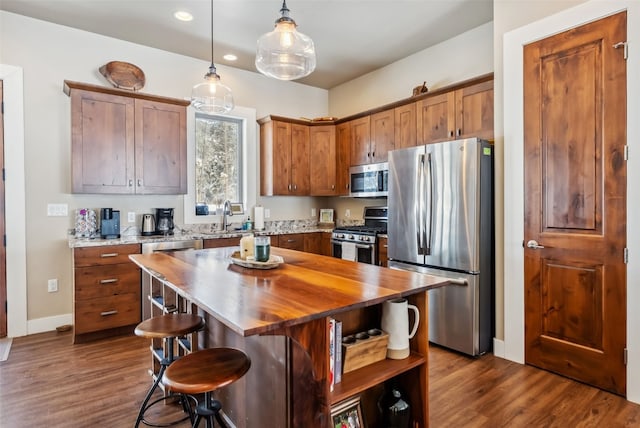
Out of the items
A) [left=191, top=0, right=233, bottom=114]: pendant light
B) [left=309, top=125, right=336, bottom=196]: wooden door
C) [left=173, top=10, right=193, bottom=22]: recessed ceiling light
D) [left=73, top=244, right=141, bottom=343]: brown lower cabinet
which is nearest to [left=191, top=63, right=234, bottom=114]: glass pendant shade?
[left=191, top=0, right=233, bottom=114]: pendant light

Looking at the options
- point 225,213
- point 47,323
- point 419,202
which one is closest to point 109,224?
point 47,323

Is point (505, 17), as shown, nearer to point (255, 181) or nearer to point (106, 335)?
point (255, 181)

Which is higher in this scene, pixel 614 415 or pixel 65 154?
pixel 65 154

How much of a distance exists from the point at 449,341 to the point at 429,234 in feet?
2.99

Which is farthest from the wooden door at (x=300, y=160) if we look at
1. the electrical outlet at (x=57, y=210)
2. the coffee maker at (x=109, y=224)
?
the electrical outlet at (x=57, y=210)

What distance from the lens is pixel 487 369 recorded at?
2707 millimetres

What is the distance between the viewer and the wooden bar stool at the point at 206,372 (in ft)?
4.52

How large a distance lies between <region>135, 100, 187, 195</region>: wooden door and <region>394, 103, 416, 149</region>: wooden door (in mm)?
2381

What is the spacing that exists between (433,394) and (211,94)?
2.59 metres

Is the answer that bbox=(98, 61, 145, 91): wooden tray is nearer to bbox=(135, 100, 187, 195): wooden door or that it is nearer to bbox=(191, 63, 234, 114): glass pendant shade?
bbox=(135, 100, 187, 195): wooden door

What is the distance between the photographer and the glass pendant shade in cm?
269

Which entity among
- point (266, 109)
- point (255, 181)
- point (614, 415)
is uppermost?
point (266, 109)

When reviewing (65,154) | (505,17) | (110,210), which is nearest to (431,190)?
(505,17)

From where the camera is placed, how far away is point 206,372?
4.79 ft
